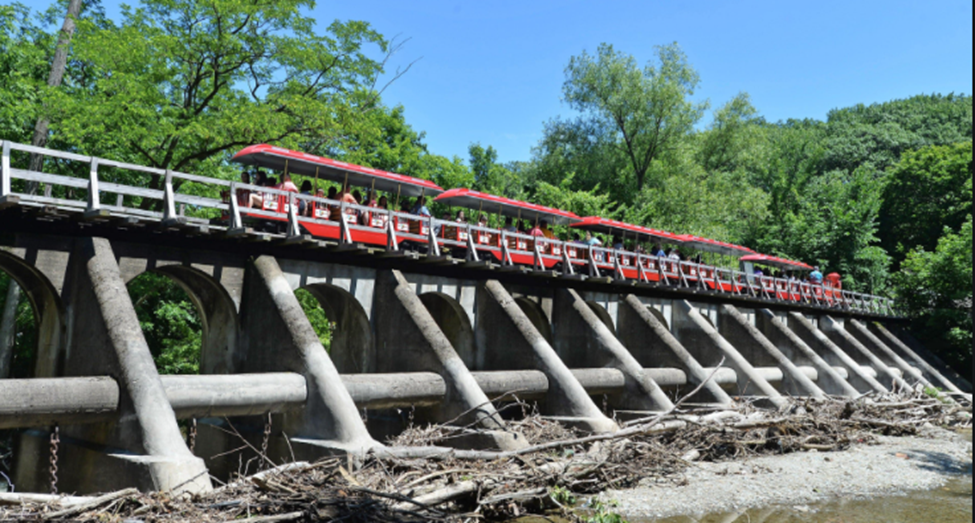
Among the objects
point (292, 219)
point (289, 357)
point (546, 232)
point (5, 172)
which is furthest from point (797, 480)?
point (5, 172)

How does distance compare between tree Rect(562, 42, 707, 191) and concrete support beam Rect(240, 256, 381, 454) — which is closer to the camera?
concrete support beam Rect(240, 256, 381, 454)

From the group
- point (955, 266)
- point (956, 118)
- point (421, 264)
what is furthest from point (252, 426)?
point (956, 118)

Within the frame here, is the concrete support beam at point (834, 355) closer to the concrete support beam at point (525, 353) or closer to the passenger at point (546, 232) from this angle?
the passenger at point (546, 232)

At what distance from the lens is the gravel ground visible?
12.4 metres

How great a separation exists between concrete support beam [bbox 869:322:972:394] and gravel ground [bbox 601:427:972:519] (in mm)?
18796

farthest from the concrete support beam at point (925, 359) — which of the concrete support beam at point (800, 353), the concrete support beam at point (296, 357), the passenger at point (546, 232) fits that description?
the concrete support beam at point (296, 357)

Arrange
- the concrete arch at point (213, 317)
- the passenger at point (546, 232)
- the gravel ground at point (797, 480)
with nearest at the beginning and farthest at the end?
the gravel ground at point (797, 480)
the concrete arch at point (213, 317)
the passenger at point (546, 232)

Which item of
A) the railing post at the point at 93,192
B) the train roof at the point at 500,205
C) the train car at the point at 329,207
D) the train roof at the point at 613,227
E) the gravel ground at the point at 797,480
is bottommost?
the gravel ground at the point at 797,480

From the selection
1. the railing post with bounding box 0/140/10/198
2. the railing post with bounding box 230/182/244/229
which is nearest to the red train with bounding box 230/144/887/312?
the railing post with bounding box 230/182/244/229

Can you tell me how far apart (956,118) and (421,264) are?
7237 cm

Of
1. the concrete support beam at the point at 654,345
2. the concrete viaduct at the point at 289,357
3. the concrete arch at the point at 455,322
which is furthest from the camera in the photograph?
the concrete support beam at the point at 654,345

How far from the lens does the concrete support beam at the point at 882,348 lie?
34.9m

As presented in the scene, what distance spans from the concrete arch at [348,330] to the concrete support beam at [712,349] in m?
12.3

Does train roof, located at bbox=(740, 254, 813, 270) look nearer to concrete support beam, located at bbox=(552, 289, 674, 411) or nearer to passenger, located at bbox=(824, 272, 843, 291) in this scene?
passenger, located at bbox=(824, 272, 843, 291)
